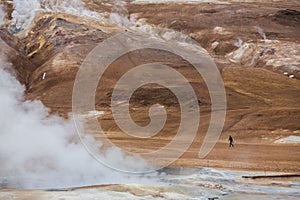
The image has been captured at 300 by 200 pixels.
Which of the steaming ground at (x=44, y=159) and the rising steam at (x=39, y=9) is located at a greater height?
the rising steam at (x=39, y=9)

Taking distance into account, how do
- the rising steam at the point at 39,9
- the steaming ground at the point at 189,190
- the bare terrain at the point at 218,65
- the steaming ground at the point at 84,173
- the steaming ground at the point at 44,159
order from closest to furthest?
the steaming ground at the point at 189,190 → the steaming ground at the point at 84,173 → the steaming ground at the point at 44,159 → the bare terrain at the point at 218,65 → the rising steam at the point at 39,9

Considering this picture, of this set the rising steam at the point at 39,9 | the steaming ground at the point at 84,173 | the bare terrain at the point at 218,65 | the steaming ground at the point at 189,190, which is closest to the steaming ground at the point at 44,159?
the steaming ground at the point at 84,173

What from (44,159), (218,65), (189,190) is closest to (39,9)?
(218,65)

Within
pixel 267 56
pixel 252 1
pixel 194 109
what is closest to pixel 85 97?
pixel 194 109

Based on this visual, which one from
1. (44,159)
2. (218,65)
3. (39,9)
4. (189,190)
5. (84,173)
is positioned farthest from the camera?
(39,9)

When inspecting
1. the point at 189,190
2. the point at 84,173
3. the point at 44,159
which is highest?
the point at 44,159

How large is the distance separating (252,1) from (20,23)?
5812 cm

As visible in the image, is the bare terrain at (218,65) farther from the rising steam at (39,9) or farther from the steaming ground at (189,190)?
the steaming ground at (189,190)

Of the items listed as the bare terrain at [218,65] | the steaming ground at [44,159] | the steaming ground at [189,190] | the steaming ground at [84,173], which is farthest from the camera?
the bare terrain at [218,65]

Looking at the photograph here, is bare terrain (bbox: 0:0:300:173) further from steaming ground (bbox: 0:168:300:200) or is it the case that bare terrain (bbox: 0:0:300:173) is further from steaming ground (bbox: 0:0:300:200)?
steaming ground (bbox: 0:168:300:200)

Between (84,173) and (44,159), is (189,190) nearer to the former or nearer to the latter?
(84,173)

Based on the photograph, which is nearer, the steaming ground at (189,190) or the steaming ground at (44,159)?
the steaming ground at (189,190)

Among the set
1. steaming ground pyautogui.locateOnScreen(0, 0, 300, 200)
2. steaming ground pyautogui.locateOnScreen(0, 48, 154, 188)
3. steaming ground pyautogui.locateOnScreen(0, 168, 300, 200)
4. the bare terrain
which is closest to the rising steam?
the bare terrain

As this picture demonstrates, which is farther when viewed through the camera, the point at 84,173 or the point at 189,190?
the point at 84,173
